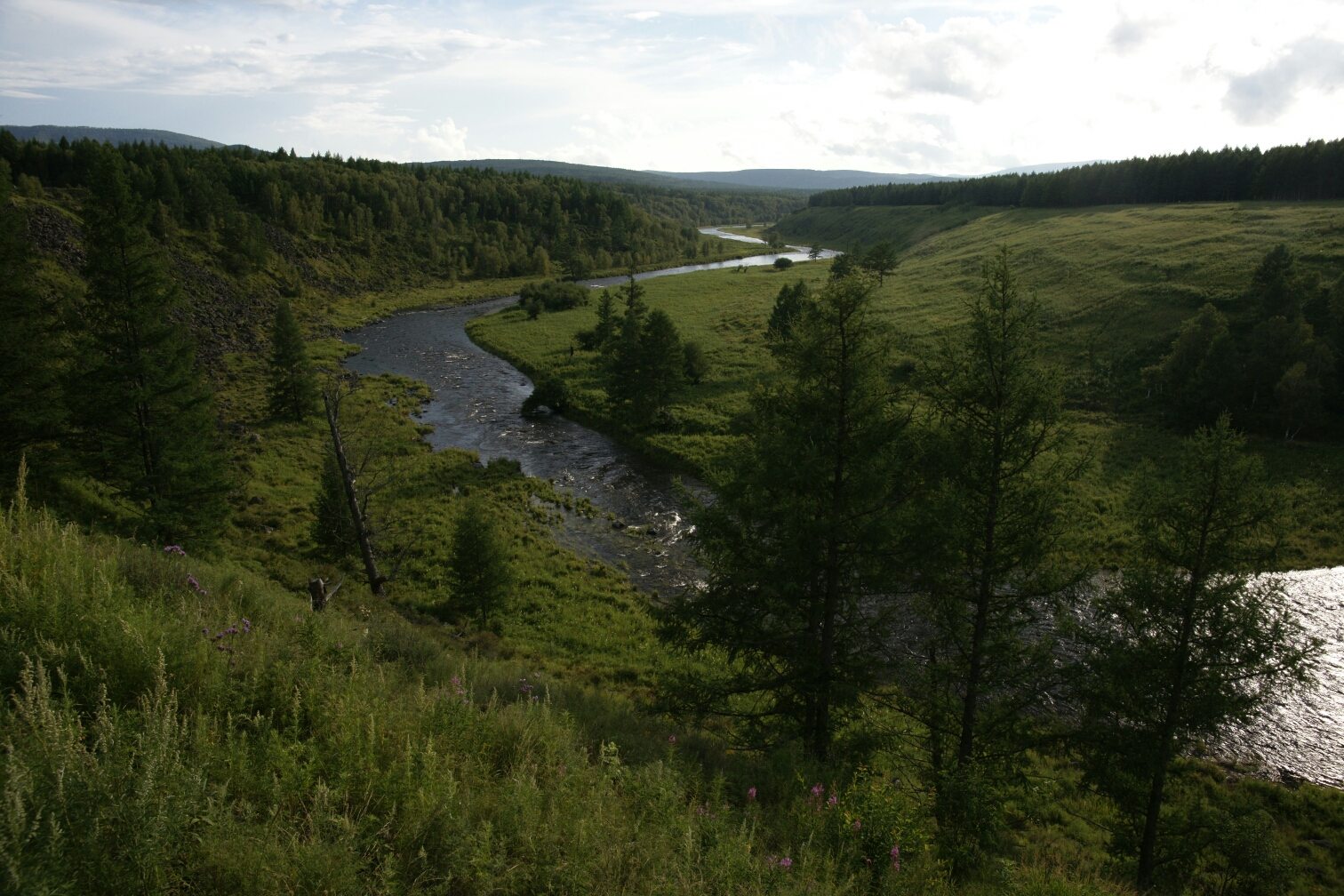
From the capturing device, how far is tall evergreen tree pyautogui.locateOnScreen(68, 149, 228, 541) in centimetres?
1645

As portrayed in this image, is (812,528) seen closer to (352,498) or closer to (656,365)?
(352,498)

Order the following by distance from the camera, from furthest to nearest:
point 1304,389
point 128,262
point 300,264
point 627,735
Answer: point 300,264 → point 1304,389 → point 128,262 → point 627,735

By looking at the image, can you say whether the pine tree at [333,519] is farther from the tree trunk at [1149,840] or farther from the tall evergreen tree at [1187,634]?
the tree trunk at [1149,840]

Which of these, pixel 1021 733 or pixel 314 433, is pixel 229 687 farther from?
pixel 314 433

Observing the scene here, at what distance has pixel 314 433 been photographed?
1566 inches

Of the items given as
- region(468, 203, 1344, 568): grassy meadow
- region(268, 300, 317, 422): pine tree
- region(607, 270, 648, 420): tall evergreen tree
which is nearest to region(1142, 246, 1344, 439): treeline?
region(468, 203, 1344, 568): grassy meadow

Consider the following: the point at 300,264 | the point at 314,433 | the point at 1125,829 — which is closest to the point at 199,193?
the point at 300,264

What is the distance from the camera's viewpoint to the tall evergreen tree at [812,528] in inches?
447

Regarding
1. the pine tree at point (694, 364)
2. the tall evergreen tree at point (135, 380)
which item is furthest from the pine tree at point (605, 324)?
the tall evergreen tree at point (135, 380)

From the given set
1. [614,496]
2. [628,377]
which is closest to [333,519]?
[614,496]

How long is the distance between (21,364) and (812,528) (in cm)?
2084

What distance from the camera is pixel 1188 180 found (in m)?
94.1

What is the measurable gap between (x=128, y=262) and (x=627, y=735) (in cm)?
1810

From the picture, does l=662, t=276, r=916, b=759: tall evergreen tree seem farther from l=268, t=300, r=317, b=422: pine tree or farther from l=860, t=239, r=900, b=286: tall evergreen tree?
l=860, t=239, r=900, b=286: tall evergreen tree
